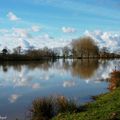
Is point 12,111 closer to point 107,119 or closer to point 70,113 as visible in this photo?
point 70,113

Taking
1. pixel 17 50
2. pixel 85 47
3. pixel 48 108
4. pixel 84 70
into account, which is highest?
pixel 85 47

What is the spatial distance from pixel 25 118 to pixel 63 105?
6.79ft

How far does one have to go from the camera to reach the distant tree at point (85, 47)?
479 ft

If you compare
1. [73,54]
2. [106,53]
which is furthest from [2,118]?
[106,53]

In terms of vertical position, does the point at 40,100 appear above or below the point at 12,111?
above

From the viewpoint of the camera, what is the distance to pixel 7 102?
66.3ft

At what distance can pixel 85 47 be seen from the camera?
145125 millimetres

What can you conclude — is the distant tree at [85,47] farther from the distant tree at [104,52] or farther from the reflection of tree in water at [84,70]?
the reflection of tree in water at [84,70]

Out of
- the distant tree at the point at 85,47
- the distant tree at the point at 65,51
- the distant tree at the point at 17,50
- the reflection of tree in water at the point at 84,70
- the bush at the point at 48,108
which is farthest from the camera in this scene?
the distant tree at the point at 65,51

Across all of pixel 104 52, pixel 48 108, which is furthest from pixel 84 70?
pixel 104 52

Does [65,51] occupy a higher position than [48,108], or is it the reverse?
[65,51]

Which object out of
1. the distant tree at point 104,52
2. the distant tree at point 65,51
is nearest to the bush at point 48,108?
the distant tree at point 65,51

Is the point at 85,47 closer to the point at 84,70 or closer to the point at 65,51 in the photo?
the point at 65,51

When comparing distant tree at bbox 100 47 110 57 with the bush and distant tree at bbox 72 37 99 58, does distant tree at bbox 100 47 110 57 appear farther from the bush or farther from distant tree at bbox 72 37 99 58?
the bush
